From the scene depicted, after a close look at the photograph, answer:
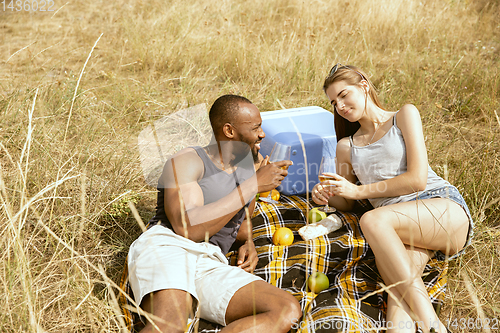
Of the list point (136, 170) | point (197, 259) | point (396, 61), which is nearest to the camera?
point (197, 259)

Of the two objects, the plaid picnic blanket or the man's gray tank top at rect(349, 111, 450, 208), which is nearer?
the plaid picnic blanket

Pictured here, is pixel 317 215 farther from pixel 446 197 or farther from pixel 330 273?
pixel 446 197

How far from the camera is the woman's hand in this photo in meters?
2.76

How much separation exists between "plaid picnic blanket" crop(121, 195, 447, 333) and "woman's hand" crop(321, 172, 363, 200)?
24 cm

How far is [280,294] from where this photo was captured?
235 cm

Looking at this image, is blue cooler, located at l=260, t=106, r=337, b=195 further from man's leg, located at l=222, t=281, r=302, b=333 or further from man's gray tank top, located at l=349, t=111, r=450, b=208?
man's leg, located at l=222, t=281, r=302, b=333

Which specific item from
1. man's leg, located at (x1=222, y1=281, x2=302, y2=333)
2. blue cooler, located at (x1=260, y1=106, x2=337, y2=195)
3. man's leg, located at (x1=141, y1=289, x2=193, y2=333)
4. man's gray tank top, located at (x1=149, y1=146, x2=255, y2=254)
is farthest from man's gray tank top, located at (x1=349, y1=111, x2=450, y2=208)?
man's leg, located at (x1=141, y1=289, x2=193, y2=333)

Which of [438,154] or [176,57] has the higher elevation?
[176,57]

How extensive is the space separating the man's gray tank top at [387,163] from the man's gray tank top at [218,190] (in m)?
0.87

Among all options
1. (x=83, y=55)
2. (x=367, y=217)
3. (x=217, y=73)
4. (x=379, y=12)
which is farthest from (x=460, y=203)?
(x=83, y=55)

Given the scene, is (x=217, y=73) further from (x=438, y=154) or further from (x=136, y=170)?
(x=438, y=154)

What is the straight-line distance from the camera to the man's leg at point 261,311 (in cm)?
220

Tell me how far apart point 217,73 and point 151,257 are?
11.7 ft

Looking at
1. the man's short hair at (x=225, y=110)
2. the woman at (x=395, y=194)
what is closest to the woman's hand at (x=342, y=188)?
the woman at (x=395, y=194)
